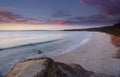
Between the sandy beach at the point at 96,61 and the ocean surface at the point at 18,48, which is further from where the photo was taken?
the ocean surface at the point at 18,48

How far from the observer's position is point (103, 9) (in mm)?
3863

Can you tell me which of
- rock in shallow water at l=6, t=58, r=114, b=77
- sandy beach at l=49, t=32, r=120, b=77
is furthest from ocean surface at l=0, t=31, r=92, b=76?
rock in shallow water at l=6, t=58, r=114, b=77

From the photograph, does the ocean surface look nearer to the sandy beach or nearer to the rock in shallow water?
the sandy beach

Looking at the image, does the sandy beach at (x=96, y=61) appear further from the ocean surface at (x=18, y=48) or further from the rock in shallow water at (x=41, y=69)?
the rock in shallow water at (x=41, y=69)

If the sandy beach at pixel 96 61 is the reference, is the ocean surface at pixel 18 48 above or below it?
above

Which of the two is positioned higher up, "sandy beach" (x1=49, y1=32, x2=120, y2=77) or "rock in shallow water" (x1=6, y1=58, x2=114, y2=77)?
"rock in shallow water" (x1=6, y1=58, x2=114, y2=77)

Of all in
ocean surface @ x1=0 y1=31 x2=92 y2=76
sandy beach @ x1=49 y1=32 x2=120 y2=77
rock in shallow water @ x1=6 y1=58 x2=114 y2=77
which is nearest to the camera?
rock in shallow water @ x1=6 y1=58 x2=114 y2=77

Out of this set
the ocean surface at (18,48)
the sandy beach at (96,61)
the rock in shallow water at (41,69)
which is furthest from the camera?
the ocean surface at (18,48)

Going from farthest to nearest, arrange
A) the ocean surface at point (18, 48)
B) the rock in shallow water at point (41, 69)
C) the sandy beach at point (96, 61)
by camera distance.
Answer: the ocean surface at point (18, 48) → the sandy beach at point (96, 61) → the rock in shallow water at point (41, 69)

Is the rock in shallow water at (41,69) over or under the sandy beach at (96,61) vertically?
over

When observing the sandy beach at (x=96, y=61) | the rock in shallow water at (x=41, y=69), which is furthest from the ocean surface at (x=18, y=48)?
the rock in shallow water at (x=41, y=69)

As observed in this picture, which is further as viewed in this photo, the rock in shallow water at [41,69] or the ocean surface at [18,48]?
the ocean surface at [18,48]

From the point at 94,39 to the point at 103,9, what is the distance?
Answer: 2.27 metres

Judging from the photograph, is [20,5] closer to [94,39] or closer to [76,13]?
[76,13]
